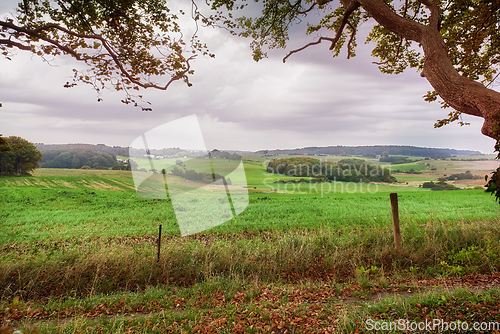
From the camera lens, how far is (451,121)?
1148 centimetres

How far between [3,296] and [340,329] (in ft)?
23.4

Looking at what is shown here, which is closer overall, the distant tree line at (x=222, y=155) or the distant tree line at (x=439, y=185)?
the distant tree line at (x=222, y=155)

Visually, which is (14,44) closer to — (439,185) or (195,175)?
(195,175)

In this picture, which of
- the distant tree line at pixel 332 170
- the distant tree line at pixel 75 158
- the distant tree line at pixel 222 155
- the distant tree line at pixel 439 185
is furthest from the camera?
the distant tree line at pixel 332 170

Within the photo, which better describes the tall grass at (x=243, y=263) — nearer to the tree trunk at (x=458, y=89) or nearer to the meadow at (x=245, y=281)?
the meadow at (x=245, y=281)

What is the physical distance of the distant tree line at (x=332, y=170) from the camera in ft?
117

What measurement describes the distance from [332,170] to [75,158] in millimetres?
31221

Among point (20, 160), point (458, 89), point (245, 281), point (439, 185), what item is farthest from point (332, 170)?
point (20, 160)

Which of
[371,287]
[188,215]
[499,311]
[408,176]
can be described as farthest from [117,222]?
[408,176]

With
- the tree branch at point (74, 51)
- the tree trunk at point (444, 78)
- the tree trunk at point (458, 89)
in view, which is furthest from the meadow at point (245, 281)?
the tree branch at point (74, 51)

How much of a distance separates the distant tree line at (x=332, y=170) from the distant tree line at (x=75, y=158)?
19.3 meters

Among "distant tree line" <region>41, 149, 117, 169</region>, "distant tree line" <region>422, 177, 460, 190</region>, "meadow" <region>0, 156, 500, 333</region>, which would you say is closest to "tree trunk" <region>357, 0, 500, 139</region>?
"meadow" <region>0, 156, 500, 333</region>

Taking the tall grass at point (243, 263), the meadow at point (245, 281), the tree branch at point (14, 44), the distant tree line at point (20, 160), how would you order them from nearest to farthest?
the meadow at point (245, 281) < the tall grass at point (243, 263) < the tree branch at point (14, 44) < the distant tree line at point (20, 160)

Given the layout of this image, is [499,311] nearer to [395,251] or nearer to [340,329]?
[340,329]
